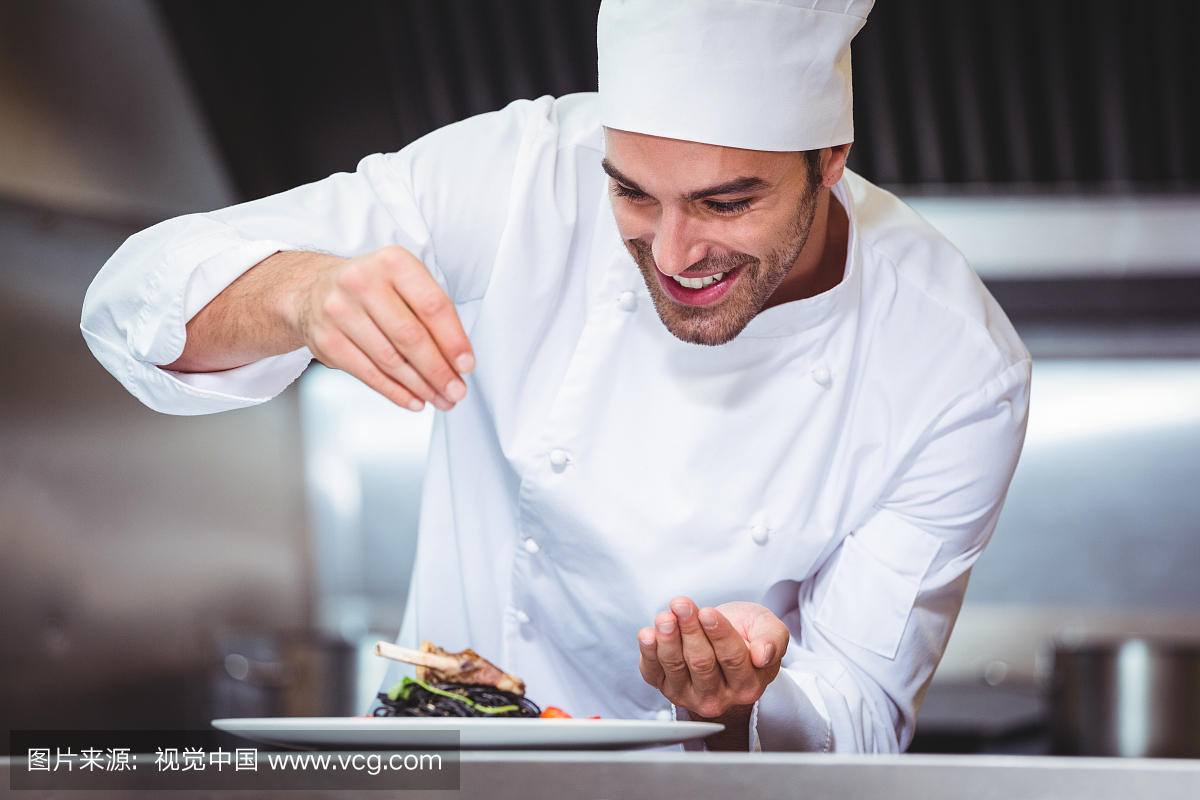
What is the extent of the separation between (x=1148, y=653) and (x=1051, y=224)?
0.99m

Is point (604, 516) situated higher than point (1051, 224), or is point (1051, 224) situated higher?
point (1051, 224)

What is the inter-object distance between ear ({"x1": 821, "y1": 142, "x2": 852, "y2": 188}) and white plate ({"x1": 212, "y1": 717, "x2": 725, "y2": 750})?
2.45 ft

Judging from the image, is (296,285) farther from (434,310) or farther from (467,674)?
(467,674)

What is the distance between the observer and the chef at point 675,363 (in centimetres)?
112

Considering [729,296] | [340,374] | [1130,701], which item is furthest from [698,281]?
[340,374]

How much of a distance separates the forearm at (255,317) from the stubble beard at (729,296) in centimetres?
36

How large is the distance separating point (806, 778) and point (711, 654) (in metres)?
0.31

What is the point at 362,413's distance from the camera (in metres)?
2.94

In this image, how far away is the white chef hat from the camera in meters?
1.12

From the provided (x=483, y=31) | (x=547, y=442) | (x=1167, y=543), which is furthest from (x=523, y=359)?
(x=1167, y=543)

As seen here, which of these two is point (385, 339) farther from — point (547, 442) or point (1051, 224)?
point (1051, 224)

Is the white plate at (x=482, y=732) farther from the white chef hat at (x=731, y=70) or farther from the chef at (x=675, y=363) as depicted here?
the white chef hat at (x=731, y=70)

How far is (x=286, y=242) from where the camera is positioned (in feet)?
3.84

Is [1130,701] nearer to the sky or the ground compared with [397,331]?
nearer to the ground
